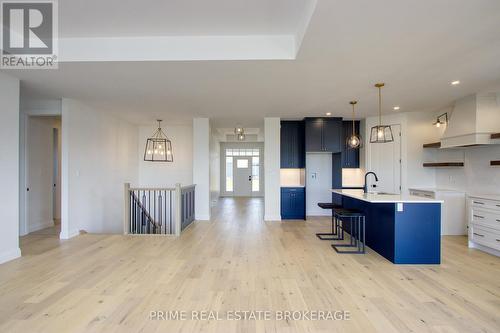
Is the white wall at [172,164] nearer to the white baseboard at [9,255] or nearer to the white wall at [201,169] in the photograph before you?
the white wall at [201,169]

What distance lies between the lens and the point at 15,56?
128 inches

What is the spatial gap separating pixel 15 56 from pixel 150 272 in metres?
3.40

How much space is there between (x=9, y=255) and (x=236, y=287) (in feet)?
11.5

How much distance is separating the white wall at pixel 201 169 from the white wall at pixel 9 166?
137 inches

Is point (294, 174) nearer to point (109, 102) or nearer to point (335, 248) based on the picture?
point (335, 248)

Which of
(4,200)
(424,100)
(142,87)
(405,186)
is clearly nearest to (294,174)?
(405,186)

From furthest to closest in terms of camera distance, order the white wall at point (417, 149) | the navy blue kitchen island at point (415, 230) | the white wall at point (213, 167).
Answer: the white wall at point (213, 167), the white wall at point (417, 149), the navy blue kitchen island at point (415, 230)

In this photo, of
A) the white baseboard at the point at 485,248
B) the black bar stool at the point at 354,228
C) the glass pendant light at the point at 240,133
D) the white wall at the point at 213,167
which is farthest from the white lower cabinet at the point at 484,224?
the white wall at the point at 213,167

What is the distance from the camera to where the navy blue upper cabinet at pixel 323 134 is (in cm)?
643

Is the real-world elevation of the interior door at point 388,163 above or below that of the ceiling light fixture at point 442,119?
below

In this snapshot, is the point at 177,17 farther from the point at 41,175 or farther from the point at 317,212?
the point at 317,212

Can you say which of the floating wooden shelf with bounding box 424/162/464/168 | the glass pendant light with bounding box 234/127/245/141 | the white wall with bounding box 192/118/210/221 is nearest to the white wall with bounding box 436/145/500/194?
the floating wooden shelf with bounding box 424/162/464/168

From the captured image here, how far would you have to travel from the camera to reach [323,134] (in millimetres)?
6445

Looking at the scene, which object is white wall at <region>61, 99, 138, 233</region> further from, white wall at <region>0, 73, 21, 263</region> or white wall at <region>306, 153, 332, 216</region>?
white wall at <region>306, 153, 332, 216</region>
